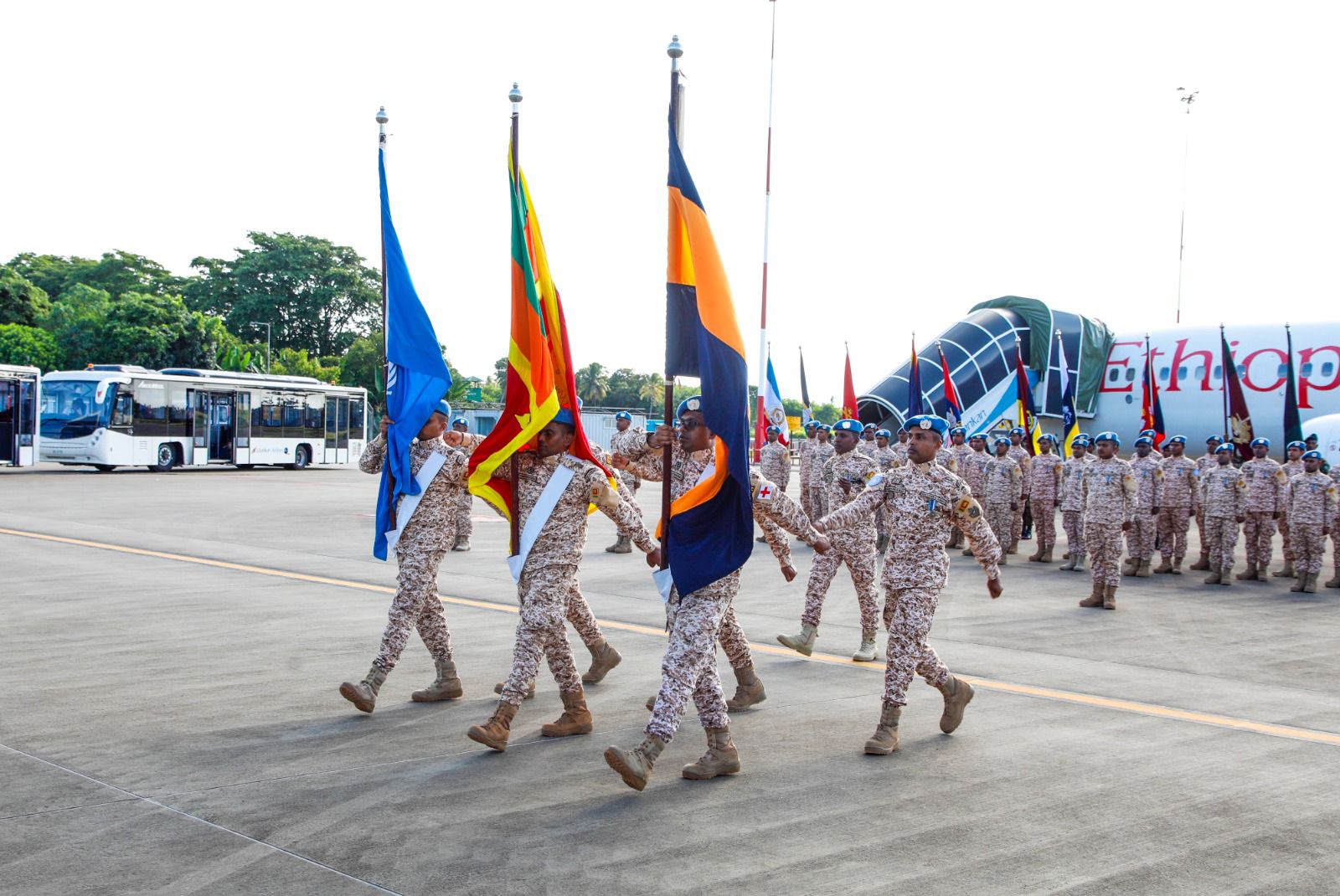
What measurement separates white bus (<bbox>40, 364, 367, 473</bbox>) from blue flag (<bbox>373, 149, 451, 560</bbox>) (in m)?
28.1

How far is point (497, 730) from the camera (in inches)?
239

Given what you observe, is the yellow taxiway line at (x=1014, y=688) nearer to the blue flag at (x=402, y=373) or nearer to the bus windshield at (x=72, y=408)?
the blue flag at (x=402, y=373)

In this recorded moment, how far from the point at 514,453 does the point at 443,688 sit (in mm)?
1684

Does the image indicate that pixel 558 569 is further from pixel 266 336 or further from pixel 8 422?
pixel 266 336

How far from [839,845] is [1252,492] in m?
13.2

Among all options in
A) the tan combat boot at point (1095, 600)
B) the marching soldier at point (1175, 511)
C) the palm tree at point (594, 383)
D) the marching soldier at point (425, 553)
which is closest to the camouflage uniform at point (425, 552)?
the marching soldier at point (425, 553)

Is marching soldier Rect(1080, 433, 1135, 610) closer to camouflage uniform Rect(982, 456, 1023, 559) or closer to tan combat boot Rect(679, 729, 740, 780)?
camouflage uniform Rect(982, 456, 1023, 559)

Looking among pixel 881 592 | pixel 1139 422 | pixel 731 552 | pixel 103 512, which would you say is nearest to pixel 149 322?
pixel 103 512

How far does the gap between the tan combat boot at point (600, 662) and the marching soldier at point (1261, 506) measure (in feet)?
36.9

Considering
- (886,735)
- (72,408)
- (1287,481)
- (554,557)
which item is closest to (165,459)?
(72,408)

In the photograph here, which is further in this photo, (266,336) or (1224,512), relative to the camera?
(266,336)

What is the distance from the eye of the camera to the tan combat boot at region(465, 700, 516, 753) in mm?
6000

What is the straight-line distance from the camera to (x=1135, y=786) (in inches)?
227

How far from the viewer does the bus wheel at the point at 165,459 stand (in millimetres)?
34969
